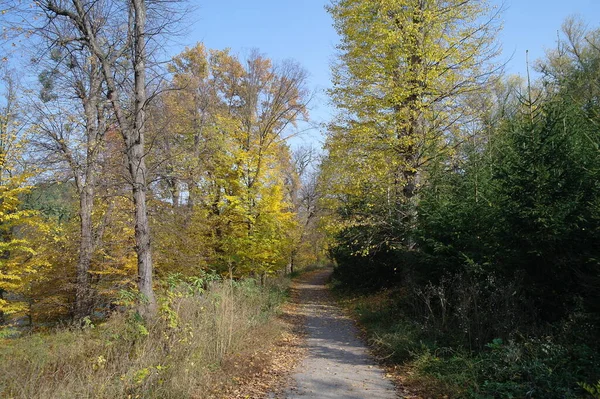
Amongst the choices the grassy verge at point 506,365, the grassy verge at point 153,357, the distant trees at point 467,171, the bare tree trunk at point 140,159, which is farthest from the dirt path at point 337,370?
the bare tree trunk at point 140,159

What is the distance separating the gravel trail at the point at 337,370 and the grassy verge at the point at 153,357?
1061mm

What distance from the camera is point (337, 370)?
24.0 feet

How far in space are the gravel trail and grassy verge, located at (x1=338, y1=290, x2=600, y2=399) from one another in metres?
0.54

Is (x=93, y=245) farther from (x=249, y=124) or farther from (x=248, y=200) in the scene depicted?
(x=249, y=124)

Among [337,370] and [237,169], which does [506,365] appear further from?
[237,169]

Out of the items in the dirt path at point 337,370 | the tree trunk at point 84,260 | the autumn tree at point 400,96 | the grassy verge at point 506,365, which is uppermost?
the autumn tree at point 400,96

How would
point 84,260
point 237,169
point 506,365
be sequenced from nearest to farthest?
point 506,365 < point 84,260 < point 237,169

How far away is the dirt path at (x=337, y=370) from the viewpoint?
6.00 metres

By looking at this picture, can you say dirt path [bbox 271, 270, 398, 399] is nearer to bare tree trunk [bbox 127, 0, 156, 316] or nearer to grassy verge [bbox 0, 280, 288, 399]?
grassy verge [bbox 0, 280, 288, 399]

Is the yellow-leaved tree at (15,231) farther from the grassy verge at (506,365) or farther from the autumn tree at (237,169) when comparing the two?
the grassy verge at (506,365)

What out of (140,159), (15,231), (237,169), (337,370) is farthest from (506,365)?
(15,231)

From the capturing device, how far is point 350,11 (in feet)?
41.6

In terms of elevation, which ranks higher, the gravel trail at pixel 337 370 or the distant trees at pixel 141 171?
the distant trees at pixel 141 171

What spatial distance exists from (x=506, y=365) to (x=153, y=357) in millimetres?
5383
